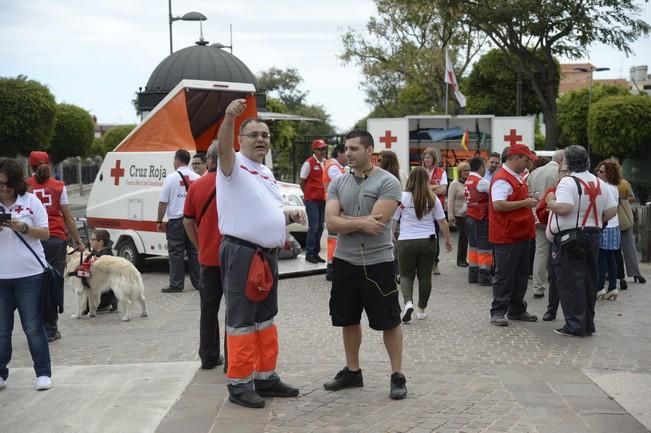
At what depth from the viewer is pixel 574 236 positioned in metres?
7.92

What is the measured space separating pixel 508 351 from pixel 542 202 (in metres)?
2.66

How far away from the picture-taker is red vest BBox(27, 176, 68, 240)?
8.32 metres

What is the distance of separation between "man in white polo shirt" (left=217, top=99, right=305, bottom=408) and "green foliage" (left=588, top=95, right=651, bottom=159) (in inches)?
918

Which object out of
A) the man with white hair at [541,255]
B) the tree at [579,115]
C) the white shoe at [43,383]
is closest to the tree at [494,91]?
the tree at [579,115]

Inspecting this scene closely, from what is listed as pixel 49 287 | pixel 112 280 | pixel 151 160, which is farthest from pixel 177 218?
pixel 49 287

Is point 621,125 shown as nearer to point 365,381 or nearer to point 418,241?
point 418,241

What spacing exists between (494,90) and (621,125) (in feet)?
33.4

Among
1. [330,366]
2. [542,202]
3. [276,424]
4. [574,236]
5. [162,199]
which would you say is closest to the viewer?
[276,424]

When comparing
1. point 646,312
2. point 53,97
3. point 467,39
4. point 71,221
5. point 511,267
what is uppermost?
point 467,39

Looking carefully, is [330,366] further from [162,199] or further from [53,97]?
[53,97]

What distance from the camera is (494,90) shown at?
36125mm

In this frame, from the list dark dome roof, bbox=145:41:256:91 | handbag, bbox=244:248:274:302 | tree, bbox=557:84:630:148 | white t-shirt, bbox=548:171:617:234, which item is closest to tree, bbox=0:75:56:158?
dark dome roof, bbox=145:41:256:91

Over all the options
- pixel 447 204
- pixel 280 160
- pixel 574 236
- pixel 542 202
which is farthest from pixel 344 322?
pixel 280 160

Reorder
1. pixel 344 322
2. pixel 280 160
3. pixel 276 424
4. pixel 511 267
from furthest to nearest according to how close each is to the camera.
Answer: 1. pixel 280 160
2. pixel 511 267
3. pixel 344 322
4. pixel 276 424
